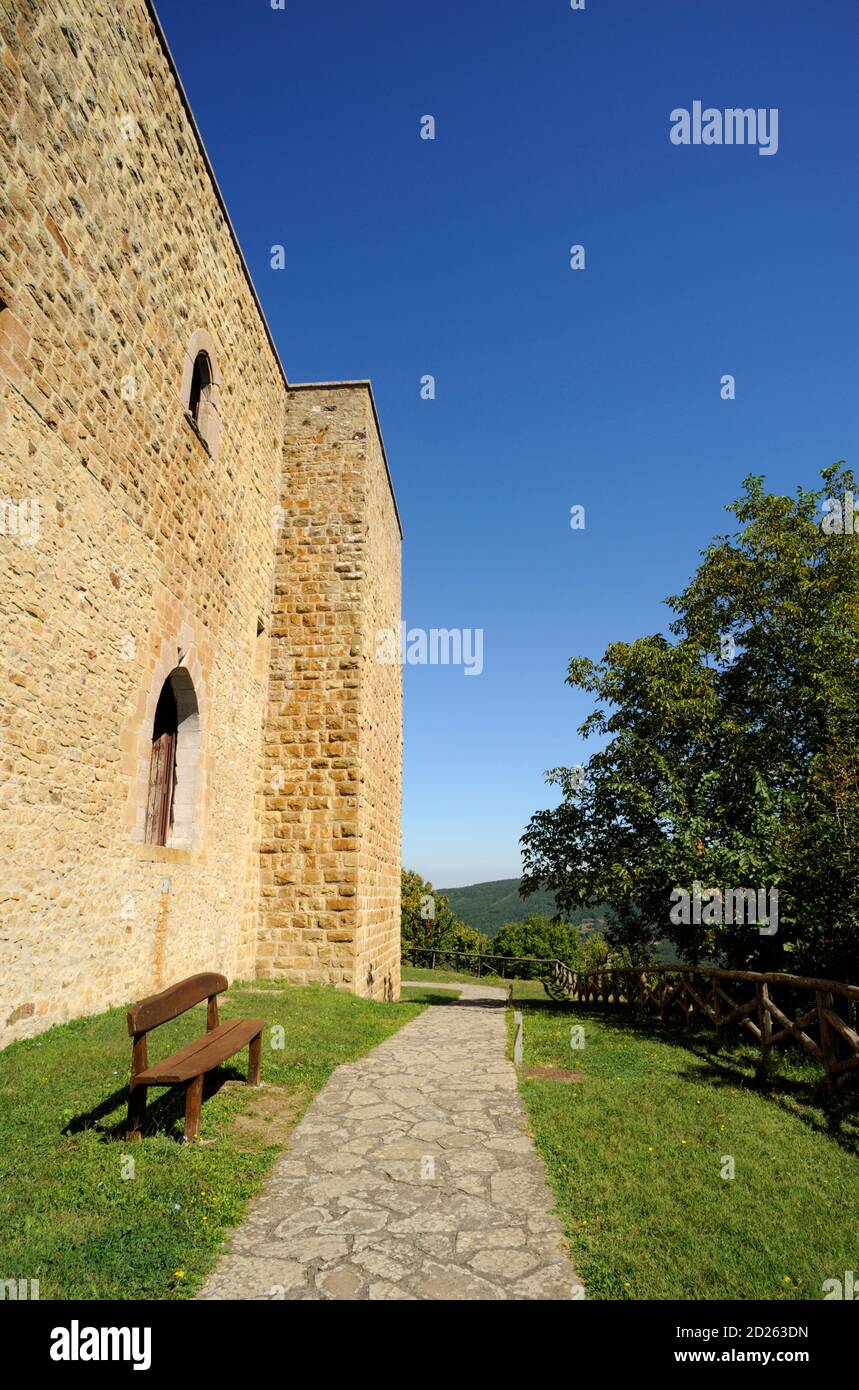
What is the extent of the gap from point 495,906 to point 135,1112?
16240 cm

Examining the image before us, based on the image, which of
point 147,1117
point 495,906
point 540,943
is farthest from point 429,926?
point 495,906

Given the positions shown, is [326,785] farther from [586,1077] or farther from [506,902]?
[506,902]

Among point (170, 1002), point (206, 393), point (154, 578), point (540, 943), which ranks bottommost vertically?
point (540, 943)

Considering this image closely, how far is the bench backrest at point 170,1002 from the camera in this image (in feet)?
13.7

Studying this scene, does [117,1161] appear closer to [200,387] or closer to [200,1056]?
[200,1056]

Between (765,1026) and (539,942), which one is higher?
(765,1026)

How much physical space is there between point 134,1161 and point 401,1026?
18.9 ft

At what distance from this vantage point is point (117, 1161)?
3.94 metres

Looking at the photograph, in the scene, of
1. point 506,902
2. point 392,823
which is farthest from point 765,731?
point 506,902

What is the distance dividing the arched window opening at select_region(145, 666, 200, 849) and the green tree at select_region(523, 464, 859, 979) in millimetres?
7422

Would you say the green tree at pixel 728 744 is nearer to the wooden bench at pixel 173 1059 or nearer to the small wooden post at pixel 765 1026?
the small wooden post at pixel 765 1026

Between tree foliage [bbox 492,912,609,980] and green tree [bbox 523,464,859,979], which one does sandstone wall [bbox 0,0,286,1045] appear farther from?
tree foliage [bbox 492,912,609,980]

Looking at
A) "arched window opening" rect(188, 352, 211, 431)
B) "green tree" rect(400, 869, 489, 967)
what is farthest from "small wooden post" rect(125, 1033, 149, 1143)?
"green tree" rect(400, 869, 489, 967)

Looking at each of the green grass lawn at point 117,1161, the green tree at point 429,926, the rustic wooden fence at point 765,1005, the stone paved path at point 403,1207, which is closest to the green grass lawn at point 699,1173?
the stone paved path at point 403,1207
